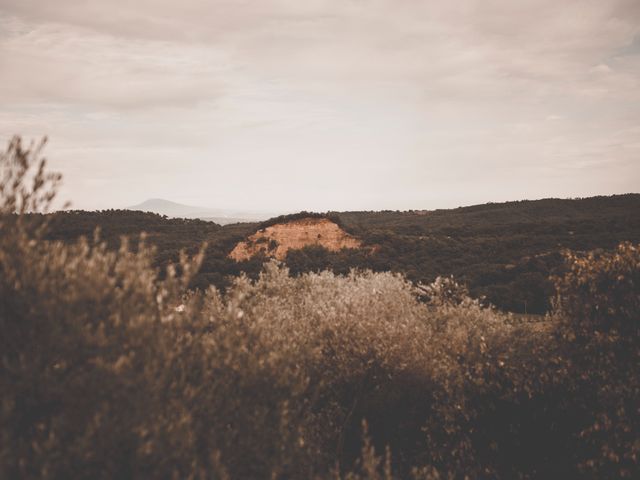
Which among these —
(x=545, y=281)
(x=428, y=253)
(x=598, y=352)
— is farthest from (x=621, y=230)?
(x=598, y=352)

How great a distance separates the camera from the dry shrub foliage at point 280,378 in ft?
19.3

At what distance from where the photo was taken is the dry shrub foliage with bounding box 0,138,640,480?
5.87 m

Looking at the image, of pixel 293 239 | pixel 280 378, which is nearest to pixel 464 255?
pixel 293 239

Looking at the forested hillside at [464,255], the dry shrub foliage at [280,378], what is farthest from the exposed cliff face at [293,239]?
the dry shrub foliage at [280,378]

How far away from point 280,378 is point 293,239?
45.3 metres

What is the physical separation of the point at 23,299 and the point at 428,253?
4525 cm

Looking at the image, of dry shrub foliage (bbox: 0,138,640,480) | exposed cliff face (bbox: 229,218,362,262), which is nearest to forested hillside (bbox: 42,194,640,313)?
exposed cliff face (bbox: 229,218,362,262)

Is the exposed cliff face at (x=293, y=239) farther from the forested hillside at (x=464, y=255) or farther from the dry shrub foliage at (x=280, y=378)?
the dry shrub foliage at (x=280, y=378)

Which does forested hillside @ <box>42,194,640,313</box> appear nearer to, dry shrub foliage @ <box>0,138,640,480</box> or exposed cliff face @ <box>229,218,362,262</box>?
exposed cliff face @ <box>229,218,362,262</box>

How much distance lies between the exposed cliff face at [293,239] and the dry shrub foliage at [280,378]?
35.0m

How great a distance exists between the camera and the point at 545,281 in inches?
1237

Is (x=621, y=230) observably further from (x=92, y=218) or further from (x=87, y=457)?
(x=92, y=218)

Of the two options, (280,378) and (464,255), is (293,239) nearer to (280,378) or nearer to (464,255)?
(464,255)

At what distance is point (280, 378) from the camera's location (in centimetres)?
789
